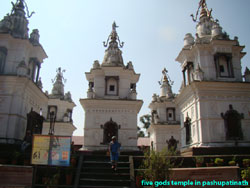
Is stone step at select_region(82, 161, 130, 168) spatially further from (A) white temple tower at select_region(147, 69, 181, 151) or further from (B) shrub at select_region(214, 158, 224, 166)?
(A) white temple tower at select_region(147, 69, 181, 151)

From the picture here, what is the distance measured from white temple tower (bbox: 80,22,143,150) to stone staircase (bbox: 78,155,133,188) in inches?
338

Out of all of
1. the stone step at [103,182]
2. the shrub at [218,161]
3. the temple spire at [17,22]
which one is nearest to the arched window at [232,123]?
the shrub at [218,161]

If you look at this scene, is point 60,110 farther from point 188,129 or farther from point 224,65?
point 224,65

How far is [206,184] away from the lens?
9.23 meters

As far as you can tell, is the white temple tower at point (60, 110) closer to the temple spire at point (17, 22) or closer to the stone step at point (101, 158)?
the temple spire at point (17, 22)

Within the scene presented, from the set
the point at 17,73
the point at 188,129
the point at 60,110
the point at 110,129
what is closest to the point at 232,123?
the point at 188,129

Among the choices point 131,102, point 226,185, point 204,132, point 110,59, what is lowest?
point 226,185

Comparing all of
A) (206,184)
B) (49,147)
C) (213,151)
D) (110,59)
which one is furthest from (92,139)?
(206,184)

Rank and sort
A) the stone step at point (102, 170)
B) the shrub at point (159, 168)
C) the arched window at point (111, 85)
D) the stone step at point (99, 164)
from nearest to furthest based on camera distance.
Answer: the shrub at point (159, 168) → the stone step at point (102, 170) → the stone step at point (99, 164) → the arched window at point (111, 85)

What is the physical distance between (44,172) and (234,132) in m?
16.4

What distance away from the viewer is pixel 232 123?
20.6 m

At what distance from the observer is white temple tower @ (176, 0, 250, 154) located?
19.9m

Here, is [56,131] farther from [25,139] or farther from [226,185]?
[226,185]

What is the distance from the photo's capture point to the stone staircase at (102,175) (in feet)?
38.4
